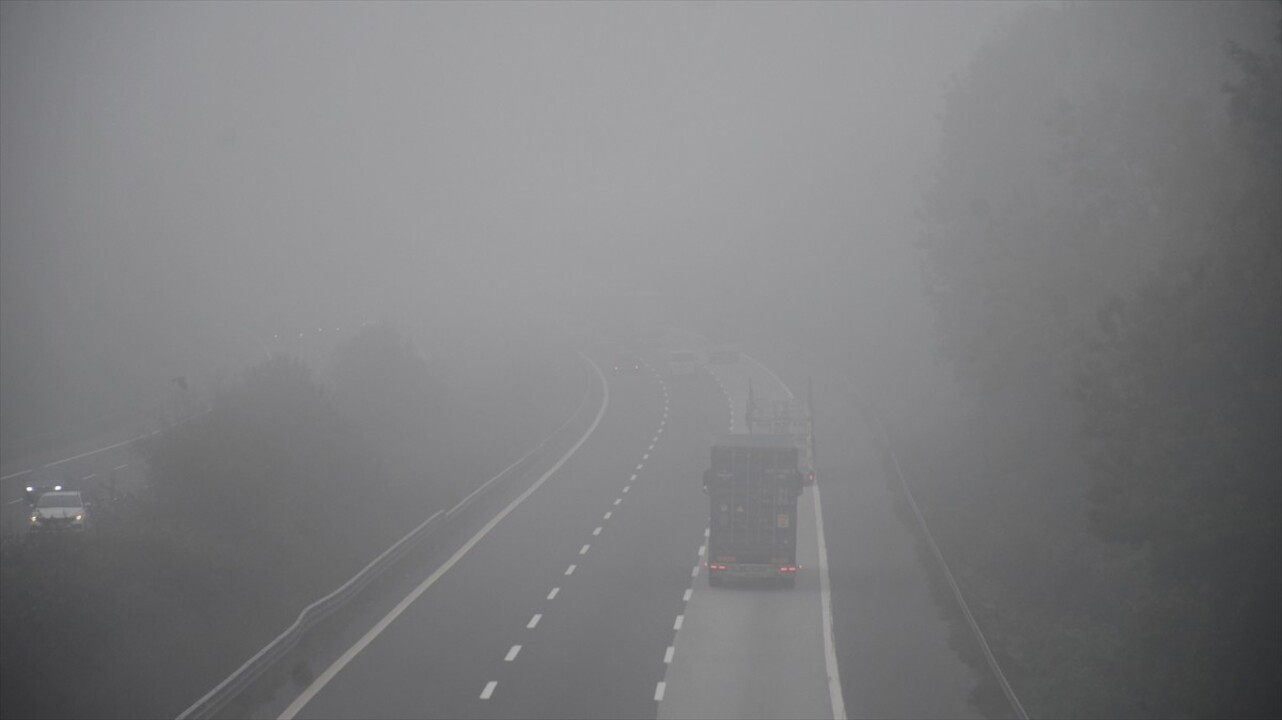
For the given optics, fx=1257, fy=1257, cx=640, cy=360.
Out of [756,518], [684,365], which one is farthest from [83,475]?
[684,365]

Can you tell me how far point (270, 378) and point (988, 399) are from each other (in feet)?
80.6

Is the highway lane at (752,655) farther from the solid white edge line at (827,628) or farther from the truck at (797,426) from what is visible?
the truck at (797,426)

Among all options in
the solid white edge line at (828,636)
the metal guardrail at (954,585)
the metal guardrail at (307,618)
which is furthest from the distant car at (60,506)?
the metal guardrail at (954,585)

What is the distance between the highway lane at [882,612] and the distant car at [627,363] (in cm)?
4000

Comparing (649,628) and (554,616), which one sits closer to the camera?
(649,628)

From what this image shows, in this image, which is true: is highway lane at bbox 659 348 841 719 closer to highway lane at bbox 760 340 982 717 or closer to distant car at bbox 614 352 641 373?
highway lane at bbox 760 340 982 717

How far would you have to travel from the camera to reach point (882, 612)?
27.7 m

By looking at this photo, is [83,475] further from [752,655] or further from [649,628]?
[752,655]

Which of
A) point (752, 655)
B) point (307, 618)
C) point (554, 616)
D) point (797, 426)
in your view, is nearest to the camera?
point (752, 655)

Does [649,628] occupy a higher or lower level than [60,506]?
lower

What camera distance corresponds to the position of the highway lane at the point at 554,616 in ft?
69.3

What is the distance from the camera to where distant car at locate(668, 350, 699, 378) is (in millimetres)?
80500

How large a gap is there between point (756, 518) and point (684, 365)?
51.4 m

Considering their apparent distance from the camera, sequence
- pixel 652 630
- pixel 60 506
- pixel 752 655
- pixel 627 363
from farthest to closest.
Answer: pixel 627 363 < pixel 60 506 < pixel 652 630 < pixel 752 655
